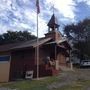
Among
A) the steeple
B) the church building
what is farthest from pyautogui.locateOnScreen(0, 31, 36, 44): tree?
the church building

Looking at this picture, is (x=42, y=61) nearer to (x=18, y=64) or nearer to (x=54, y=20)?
(x=18, y=64)

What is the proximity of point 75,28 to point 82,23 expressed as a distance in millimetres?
2275

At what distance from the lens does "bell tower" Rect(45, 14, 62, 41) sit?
1528 inches

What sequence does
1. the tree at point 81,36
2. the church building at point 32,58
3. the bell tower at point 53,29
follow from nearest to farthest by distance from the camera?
the church building at point 32,58 → the bell tower at point 53,29 → the tree at point 81,36

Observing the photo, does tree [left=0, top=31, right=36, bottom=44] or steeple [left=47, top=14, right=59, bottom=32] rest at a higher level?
tree [left=0, top=31, right=36, bottom=44]

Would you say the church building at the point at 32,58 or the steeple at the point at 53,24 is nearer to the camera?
the church building at the point at 32,58

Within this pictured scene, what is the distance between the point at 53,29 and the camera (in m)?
40.6

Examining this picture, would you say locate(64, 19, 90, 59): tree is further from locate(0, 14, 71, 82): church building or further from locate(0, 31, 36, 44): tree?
locate(0, 14, 71, 82): church building

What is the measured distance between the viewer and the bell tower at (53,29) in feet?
127

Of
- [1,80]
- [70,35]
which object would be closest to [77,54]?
[70,35]

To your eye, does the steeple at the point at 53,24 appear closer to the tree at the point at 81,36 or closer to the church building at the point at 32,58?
the church building at the point at 32,58

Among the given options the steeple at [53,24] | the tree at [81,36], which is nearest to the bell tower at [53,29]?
the steeple at [53,24]

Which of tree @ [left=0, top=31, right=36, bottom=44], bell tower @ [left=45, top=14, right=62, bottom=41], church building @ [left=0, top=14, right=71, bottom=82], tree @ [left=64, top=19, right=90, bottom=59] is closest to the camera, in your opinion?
church building @ [left=0, top=14, right=71, bottom=82]

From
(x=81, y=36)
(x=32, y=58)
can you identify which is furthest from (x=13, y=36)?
(x=32, y=58)
